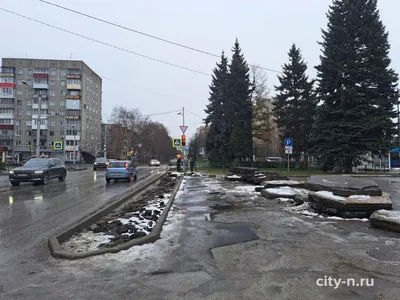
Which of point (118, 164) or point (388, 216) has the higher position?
point (118, 164)

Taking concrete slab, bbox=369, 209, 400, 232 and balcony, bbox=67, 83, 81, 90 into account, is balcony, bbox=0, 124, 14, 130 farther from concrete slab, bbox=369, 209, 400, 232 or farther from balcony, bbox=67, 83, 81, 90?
concrete slab, bbox=369, 209, 400, 232

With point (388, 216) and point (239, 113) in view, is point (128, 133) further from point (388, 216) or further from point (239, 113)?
point (388, 216)

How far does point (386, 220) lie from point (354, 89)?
2517cm

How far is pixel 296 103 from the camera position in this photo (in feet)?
Answer: 130

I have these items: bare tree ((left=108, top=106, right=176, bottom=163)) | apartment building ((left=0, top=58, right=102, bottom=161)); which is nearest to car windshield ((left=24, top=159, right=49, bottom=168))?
bare tree ((left=108, top=106, right=176, bottom=163))

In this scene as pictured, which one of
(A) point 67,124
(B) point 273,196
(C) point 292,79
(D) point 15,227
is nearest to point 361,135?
(C) point 292,79

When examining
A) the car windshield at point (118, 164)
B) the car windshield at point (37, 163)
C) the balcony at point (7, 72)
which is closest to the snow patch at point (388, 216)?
the car windshield at point (118, 164)

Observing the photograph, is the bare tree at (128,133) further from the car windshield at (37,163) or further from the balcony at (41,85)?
the car windshield at (37,163)

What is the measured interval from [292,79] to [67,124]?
6593cm

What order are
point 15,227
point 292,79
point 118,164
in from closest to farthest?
point 15,227 < point 118,164 < point 292,79

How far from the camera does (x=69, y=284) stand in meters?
4.04

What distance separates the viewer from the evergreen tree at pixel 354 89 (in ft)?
95.7

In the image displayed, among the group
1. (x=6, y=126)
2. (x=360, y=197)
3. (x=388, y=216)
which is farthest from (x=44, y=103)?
(x=388, y=216)

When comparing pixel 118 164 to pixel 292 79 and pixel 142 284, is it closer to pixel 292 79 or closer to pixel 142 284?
pixel 142 284
